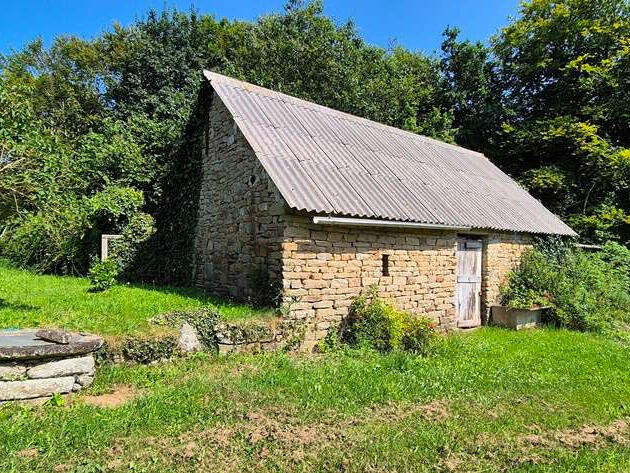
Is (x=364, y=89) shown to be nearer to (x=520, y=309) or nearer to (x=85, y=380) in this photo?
(x=520, y=309)

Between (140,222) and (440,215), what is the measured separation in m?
8.60

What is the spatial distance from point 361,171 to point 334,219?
2.50 meters

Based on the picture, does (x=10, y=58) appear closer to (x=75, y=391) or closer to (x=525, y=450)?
(x=75, y=391)

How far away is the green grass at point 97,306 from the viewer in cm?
591

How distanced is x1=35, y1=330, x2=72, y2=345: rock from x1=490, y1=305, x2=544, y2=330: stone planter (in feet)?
30.1

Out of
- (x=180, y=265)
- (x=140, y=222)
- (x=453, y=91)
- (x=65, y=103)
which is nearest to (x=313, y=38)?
(x=453, y=91)

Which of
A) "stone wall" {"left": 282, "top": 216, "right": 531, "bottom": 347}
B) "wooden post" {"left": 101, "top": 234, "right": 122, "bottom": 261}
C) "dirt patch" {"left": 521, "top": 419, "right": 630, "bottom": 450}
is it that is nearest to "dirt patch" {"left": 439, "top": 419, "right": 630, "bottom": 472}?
"dirt patch" {"left": 521, "top": 419, "right": 630, "bottom": 450}

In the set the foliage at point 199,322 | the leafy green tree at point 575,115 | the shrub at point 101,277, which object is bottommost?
the foliage at point 199,322

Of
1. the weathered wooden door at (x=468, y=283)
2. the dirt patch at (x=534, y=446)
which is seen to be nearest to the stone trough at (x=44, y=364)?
the dirt patch at (x=534, y=446)

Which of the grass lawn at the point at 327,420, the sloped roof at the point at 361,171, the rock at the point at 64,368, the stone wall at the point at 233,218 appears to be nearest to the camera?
the grass lawn at the point at 327,420

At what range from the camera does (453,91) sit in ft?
77.8

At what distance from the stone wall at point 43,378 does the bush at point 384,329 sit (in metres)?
4.02

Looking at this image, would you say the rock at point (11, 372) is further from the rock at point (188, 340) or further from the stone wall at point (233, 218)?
the stone wall at point (233, 218)

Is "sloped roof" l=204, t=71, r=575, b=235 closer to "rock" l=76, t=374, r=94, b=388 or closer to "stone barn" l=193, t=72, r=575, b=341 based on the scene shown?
"stone barn" l=193, t=72, r=575, b=341
